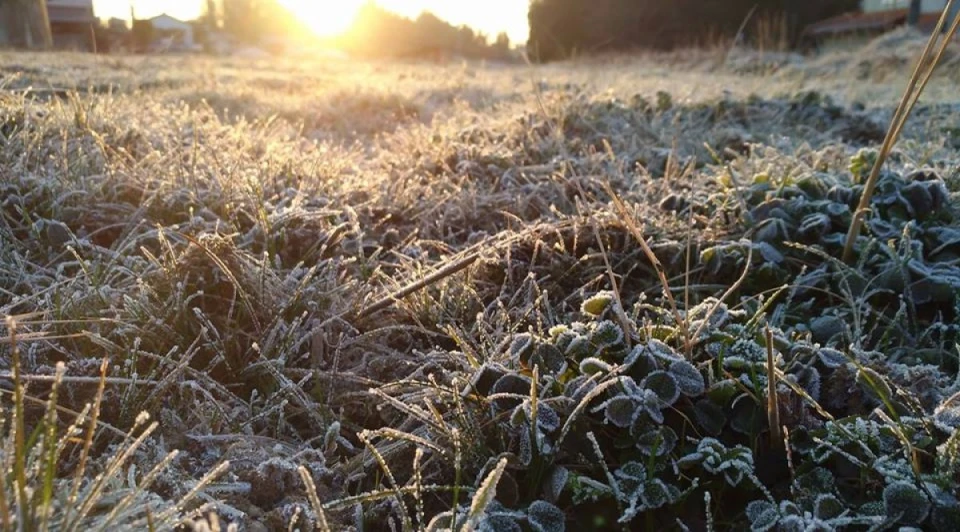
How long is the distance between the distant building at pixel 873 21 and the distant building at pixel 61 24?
18.1 metres

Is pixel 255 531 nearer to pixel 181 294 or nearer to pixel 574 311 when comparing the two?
pixel 181 294

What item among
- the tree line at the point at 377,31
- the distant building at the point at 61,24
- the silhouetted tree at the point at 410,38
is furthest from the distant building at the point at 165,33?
the silhouetted tree at the point at 410,38

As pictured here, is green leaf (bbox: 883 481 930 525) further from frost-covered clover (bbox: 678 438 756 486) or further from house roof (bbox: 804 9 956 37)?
house roof (bbox: 804 9 956 37)

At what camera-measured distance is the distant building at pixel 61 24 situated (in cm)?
1528

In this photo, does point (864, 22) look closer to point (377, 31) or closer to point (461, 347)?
point (461, 347)

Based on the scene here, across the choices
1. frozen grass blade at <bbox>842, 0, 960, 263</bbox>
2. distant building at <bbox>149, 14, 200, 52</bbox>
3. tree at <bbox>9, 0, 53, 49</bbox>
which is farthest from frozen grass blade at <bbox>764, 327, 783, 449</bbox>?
tree at <bbox>9, 0, 53, 49</bbox>

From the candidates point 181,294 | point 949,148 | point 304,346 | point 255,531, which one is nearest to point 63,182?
point 181,294

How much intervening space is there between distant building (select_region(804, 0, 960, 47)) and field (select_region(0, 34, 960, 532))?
60.1 feet

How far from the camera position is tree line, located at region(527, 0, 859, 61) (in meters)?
19.8

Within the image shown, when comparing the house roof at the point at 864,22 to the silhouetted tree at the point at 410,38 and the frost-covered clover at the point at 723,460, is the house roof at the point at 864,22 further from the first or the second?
the frost-covered clover at the point at 723,460

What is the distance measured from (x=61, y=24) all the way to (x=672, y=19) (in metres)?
17.8

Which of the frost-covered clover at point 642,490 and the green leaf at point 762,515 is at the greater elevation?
the frost-covered clover at point 642,490

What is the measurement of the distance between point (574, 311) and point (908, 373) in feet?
2.48

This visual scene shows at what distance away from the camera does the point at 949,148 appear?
11.3 ft
